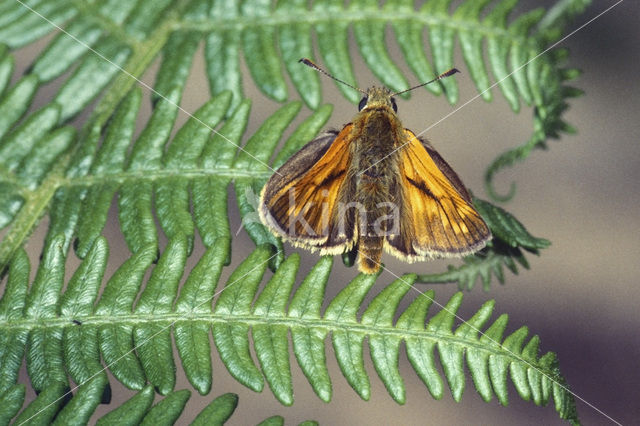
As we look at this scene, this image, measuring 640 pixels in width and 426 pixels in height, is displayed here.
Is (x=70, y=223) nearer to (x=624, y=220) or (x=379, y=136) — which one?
(x=379, y=136)

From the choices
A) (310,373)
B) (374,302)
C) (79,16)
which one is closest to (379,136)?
(374,302)

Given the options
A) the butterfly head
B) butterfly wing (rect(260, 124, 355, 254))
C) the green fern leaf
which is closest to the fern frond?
the green fern leaf

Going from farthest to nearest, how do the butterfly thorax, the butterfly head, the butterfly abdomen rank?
the butterfly head, the butterfly thorax, the butterfly abdomen

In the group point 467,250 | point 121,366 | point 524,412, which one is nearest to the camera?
point 121,366

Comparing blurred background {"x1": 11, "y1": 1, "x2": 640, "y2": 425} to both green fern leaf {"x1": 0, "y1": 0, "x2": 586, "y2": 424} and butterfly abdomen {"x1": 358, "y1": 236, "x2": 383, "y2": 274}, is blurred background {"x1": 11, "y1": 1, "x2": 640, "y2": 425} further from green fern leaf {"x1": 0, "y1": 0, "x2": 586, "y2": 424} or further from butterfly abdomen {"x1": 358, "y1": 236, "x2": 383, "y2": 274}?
butterfly abdomen {"x1": 358, "y1": 236, "x2": 383, "y2": 274}

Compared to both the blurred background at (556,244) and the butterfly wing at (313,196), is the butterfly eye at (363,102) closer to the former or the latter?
the butterfly wing at (313,196)

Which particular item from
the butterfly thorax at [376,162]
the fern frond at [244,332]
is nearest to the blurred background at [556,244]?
the butterfly thorax at [376,162]

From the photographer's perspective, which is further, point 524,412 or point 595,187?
point 595,187
